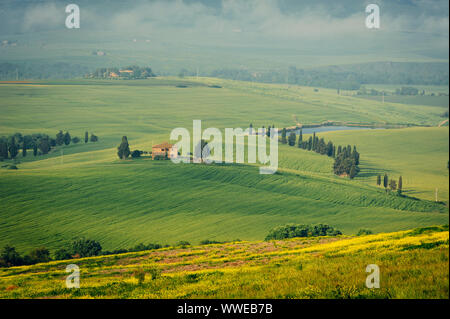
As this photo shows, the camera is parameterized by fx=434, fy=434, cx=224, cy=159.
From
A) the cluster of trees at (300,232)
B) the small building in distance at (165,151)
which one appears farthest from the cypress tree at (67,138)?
the cluster of trees at (300,232)

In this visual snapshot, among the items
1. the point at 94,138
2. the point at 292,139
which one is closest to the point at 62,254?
the point at 94,138

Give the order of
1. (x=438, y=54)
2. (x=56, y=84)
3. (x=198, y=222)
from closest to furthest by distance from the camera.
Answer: (x=198, y=222) → (x=56, y=84) → (x=438, y=54)

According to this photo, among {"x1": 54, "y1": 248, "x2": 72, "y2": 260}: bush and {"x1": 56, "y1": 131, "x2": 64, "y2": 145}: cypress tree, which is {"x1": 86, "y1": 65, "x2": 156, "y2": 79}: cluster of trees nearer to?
{"x1": 56, "y1": 131, "x2": 64, "y2": 145}: cypress tree

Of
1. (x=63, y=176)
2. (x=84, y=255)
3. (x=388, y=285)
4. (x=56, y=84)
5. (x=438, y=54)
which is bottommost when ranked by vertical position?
(x=84, y=255)

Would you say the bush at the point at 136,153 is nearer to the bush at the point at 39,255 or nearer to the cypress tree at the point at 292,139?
the bush at the point at 39,255

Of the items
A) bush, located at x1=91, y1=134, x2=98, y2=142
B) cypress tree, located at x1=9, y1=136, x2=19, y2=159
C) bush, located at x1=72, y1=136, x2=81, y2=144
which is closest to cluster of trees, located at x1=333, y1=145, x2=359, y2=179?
bush, located at x1=91, y1=134, x2=98, y2=142
